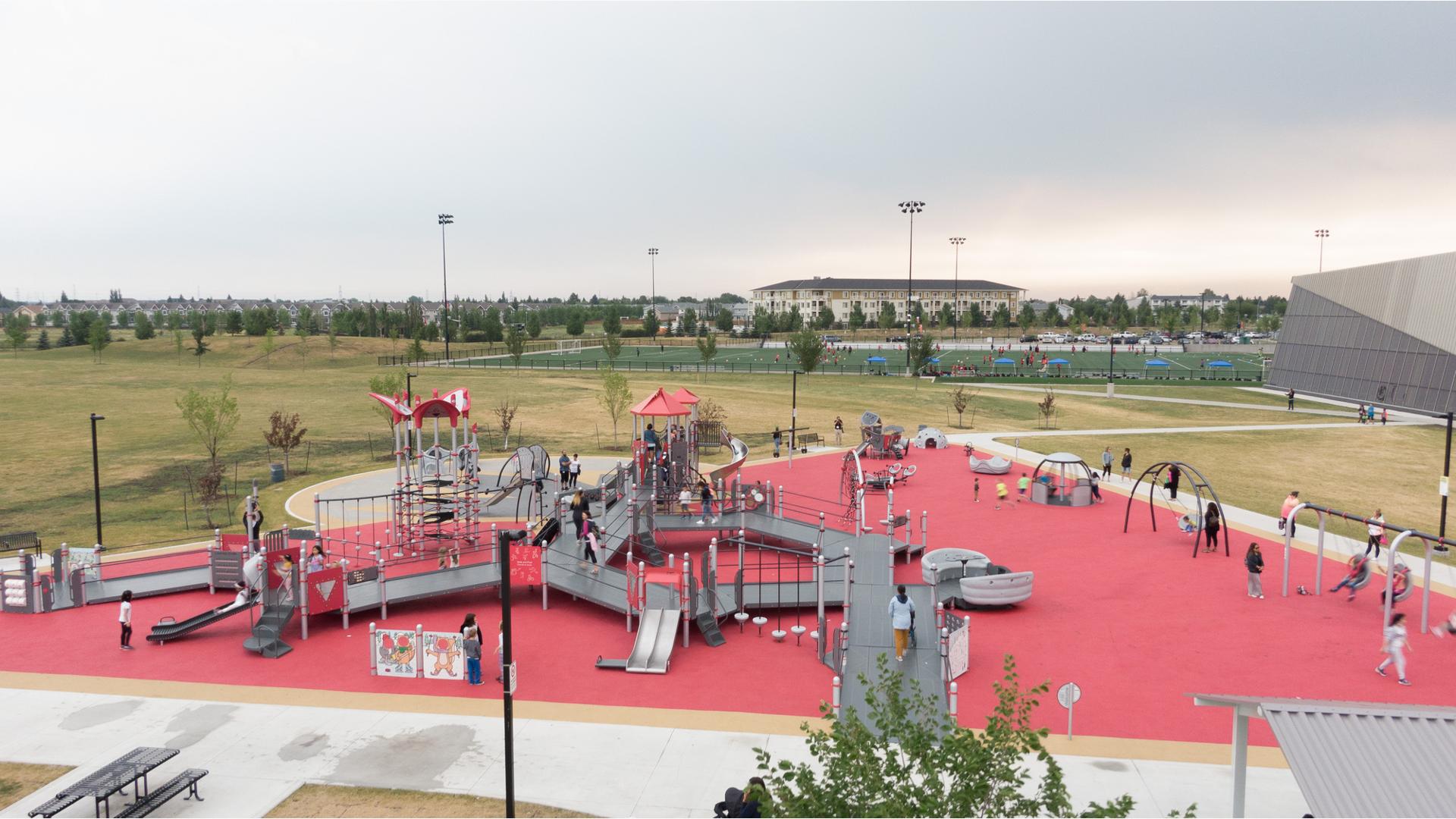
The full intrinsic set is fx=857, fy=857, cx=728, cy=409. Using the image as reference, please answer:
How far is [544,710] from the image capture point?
15477mm

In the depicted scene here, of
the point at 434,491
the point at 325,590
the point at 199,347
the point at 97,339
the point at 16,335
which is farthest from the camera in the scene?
the point at 16,335

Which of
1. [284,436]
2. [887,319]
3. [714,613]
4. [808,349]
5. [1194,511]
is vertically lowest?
[714,613]

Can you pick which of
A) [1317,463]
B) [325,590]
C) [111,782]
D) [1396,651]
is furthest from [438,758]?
[1317,463]

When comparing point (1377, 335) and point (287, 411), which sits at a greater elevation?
point (1377, 335)

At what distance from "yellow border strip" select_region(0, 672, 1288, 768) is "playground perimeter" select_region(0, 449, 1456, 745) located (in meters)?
0.20

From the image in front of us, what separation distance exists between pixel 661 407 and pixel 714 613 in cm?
853

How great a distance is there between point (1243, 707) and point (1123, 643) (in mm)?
9858

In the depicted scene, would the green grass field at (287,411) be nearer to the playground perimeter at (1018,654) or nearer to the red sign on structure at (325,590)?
the playground perimeter at (1018,654)

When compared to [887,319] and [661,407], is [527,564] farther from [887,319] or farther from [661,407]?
[887,319]

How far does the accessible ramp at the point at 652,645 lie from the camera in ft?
56.4

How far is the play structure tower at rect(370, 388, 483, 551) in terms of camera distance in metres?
24.6

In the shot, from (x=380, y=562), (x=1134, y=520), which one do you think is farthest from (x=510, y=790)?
(x=1134, y=520)

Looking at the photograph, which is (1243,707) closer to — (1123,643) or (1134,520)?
(1123,643)

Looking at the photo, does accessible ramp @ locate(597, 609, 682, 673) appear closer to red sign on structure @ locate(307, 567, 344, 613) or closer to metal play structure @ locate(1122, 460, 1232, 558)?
red sign on structure @ locate(307, 567, 344, 613)
